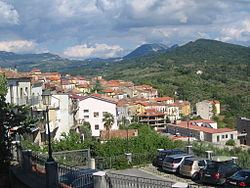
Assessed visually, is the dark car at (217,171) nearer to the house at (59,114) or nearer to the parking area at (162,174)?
the parking area at (162,174)

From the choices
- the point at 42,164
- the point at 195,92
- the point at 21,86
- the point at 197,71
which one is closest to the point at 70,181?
the point at 42,164

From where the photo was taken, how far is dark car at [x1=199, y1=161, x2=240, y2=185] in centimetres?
1367

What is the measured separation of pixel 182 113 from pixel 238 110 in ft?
60.7

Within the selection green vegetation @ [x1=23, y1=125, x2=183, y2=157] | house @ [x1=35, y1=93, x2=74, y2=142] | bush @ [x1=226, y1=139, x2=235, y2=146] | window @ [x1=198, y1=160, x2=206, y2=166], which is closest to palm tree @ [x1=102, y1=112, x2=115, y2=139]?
house @ [x1=35, y1=93, x2=74, y2=142]

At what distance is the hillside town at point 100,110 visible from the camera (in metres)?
29.3

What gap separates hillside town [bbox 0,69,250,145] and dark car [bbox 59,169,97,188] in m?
3.42

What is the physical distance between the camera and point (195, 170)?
51.0 ft

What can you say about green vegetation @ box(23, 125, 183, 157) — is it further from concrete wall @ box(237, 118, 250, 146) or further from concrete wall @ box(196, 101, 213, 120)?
concrete wall @ box(196, 101, 213, 120)

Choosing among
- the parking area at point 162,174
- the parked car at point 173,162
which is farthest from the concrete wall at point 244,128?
the parked car at point 173,162

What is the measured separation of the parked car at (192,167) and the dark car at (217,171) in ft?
3.75

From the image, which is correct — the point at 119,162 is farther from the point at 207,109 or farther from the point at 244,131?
the point at 207,109

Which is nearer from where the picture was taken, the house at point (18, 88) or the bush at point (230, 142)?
the house at point (18, 88)

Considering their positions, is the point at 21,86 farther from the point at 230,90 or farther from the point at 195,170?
the point at 230,90

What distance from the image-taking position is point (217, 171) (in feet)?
45.2
